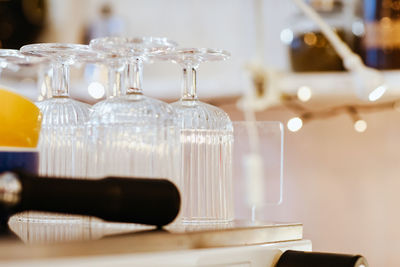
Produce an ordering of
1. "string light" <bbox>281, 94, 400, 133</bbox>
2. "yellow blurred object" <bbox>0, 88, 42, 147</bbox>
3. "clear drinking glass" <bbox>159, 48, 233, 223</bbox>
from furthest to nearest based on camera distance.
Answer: "string light" <bbox>281, 94, 400, 133</bbox>, "clear drinking glass" <bbox>159, 48, 233, 223</bbox>, "yellow blurred object" <bbox>0, 88, 42, 147</bbox>

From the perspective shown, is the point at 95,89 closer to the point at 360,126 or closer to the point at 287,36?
the point at 287,36

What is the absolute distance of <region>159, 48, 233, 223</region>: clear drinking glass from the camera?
59 cm

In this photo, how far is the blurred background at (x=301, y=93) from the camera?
3.97ft

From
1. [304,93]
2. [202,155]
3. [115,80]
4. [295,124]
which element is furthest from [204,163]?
[295,124]

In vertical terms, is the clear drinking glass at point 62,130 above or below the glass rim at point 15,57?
below

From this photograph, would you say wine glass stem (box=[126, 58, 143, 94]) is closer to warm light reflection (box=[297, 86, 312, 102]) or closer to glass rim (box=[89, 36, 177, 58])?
glass rim (box=[89, 36, 177, 58])

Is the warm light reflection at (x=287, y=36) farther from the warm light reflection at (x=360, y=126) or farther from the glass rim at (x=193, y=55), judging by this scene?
the glass rim at (x=193, y=55)

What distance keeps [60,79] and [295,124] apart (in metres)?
0.81

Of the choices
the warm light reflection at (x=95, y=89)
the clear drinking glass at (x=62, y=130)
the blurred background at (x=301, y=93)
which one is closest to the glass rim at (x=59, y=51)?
the clear drinking glass at (x=62, y=130)

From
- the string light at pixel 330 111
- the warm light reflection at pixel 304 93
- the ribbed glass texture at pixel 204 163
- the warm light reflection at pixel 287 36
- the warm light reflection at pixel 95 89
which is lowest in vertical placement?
the ribbed glass texture at pixel 204 163

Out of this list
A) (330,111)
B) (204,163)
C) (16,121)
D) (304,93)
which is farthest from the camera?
(330,111)

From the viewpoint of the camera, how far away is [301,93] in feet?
4.09

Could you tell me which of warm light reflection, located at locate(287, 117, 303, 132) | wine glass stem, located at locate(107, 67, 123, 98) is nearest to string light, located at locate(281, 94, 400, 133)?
warm light reflection, located at locate(287, 117, 303, 132)

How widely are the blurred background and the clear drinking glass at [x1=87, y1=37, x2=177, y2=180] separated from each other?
667 millimetres
